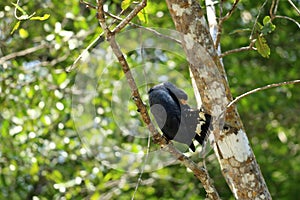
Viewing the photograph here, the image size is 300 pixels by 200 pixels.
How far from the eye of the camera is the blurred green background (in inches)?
179

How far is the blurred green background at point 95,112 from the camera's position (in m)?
4.56

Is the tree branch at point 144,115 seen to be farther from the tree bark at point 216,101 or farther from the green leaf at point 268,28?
the green leaf at point 268,28

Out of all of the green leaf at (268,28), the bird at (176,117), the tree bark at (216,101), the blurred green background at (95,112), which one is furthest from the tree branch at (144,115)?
the blurred green background at (95,112)

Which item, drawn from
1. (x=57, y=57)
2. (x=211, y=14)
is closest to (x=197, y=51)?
(x=211, y=14)

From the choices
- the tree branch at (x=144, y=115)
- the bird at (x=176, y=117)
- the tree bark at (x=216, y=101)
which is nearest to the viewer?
the tree branch at (x=144, y=115)

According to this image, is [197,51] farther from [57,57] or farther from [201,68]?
[57,57]

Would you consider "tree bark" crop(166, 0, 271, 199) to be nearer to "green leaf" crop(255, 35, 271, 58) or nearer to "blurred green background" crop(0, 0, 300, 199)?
"green leaf" crop(255, 35, 271, 58)

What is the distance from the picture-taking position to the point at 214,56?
98.3 inches

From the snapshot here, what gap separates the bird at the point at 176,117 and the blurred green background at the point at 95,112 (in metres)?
1.03

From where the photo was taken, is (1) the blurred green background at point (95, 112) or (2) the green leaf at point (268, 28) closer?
(2) the green leaf at point (268, 28)

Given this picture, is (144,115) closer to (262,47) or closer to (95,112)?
(262,47)

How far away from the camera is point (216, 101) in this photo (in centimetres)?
243

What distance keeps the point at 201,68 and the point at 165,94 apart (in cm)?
30

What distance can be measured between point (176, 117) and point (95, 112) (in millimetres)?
2428
